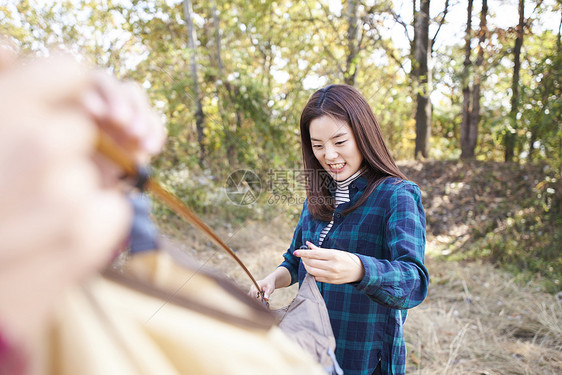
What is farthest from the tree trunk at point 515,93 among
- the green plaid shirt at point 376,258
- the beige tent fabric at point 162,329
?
the beige tent fabric at point 162,329

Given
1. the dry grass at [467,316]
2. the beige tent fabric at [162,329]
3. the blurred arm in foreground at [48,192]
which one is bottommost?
the dry grass at [467,316]

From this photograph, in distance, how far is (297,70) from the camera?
16.2 feet

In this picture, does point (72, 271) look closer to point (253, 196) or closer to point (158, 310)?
point (158, 310)

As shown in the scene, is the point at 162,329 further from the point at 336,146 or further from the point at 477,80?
the point at 477,80

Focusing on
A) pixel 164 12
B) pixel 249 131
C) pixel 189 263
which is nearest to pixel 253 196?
pixel 249 131

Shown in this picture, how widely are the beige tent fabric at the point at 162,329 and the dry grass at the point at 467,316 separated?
1413 mm

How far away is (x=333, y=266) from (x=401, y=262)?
22 centimetres

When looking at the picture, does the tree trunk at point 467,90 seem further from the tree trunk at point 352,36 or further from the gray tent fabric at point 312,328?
the gray tent fabric at point 312,328

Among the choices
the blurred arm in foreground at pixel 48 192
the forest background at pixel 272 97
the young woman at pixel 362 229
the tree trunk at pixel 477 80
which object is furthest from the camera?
the tree trunk at pixel 477 80

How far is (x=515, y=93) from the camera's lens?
609cm

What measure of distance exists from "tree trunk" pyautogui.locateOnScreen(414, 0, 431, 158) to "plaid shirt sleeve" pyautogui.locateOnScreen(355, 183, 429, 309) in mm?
3772

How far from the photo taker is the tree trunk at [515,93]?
19.6ft

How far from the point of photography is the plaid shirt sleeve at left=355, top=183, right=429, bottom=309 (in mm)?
959

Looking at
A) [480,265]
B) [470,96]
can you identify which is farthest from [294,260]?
[470,96]
